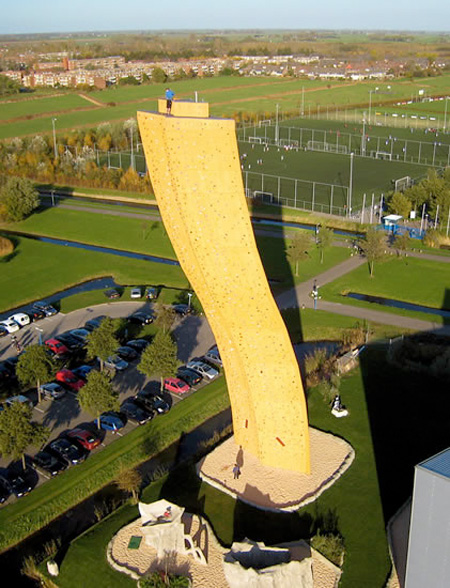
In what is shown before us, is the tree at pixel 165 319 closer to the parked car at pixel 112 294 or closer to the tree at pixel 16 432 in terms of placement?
the parked car at pixel 112 294

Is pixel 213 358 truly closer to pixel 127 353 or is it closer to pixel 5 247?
pixel 127 353

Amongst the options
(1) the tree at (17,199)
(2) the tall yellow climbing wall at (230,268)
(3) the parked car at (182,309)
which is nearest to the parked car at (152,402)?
(2) the tall yellow climbing wall at (230,268)

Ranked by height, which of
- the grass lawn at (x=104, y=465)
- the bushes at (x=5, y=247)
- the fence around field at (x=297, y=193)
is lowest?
the grass lawn at (x=104, y=465)

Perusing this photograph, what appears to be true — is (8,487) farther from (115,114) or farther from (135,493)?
(115,114)

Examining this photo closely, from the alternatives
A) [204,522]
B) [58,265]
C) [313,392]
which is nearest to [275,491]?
[204,522]

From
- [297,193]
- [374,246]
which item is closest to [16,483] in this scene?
[374,246]

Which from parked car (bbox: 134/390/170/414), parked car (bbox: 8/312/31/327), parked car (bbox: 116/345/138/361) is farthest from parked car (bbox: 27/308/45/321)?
parked car (bbox: 134/390/170/414)
